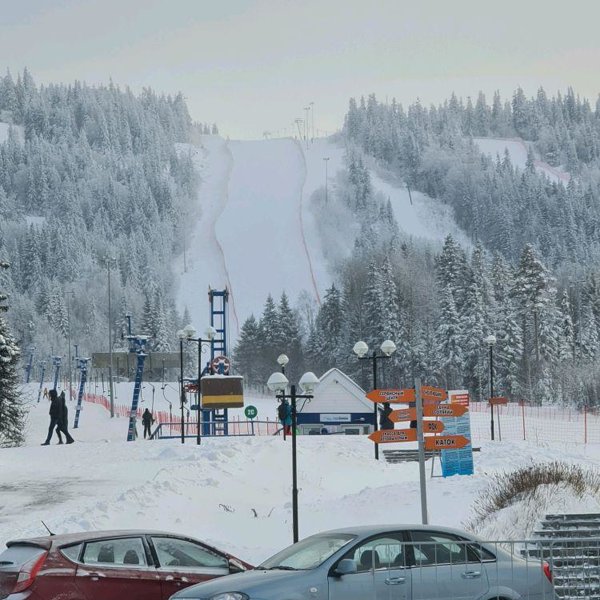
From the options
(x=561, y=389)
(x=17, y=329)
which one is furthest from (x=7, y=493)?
(x=17, y=329)

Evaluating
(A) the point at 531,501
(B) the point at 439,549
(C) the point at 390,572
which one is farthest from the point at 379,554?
(A) the point at 531,501

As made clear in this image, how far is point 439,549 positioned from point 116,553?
343 cm

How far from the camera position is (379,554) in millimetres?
11133

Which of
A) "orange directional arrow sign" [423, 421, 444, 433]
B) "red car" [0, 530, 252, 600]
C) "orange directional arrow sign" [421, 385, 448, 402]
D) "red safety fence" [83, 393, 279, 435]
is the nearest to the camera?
"red car" [0, 530, 252, 600]

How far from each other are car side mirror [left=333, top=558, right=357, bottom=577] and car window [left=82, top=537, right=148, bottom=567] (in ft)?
8.15

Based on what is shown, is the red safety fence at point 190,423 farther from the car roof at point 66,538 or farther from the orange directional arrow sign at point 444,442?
the car roof at point 66,538

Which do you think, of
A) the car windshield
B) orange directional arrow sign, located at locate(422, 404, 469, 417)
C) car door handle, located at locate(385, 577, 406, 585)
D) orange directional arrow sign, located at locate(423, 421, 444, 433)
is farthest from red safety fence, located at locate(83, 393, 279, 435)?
car door handle, located at locate(385, 577, 406, 585)

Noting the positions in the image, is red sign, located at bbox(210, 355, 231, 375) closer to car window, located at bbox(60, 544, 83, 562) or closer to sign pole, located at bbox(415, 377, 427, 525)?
sign pole, located at bbox(415, 377, 427, 525)

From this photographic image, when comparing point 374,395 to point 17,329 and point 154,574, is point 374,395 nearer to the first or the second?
point 154,574

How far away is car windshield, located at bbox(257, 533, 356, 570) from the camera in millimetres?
11078

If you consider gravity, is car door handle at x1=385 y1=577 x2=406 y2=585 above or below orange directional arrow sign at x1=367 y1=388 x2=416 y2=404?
below

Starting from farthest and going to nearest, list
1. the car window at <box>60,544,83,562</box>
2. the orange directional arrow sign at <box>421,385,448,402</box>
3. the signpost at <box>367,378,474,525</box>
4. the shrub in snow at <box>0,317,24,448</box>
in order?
the shrub in snow at <box>0,317,24,448</box>, the orange directional arrow sign at <box>421,385,448,402</box>, the signpost at <box>367,378,474,525</box>, the car window at <box>60,544,83,562</box>

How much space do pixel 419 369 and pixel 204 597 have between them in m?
94.2

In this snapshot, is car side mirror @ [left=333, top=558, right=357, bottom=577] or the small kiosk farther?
the small kiosk
